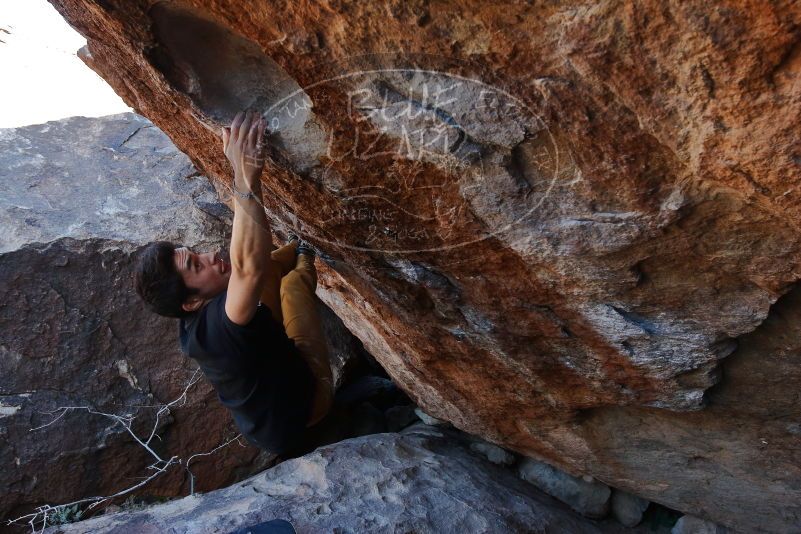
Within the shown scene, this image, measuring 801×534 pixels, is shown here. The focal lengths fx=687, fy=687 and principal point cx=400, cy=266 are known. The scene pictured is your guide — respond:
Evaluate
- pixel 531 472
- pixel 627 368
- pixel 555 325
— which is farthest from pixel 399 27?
pixel 531 472

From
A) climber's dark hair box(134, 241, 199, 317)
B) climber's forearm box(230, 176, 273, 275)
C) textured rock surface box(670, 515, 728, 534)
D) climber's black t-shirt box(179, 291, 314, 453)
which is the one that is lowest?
textured rock surface box(670, 515, 728, 534)

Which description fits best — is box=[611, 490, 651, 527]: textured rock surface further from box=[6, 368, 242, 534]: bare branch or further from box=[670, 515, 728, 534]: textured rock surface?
box=[6, 368, 242, 534]: bare branch

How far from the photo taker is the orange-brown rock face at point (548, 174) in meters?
1.27

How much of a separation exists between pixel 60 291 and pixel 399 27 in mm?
2465

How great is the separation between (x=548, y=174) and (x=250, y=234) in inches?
34.1

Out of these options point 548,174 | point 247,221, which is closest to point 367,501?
point 247,221

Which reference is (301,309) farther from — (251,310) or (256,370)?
(251,310)

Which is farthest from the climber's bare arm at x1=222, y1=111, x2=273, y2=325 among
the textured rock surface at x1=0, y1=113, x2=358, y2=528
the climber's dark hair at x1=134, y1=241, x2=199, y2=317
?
the textured rock surface at x1=0, y1=113, x2=358, y2=528

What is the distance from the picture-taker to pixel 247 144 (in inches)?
72.9

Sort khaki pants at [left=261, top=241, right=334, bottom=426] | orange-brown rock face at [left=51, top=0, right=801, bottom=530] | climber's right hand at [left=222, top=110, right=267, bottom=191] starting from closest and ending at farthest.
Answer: orange-brown rock face at [left=51, top=0, right=801, bottom=530] < climber's right hand at [left=222, top=110, right=267, bottom=191] < khaki pants at [left=261, top=241, right=334, bottom=426]

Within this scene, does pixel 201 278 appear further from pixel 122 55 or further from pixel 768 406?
pixel 768 406

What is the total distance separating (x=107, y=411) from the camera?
3.23 meters

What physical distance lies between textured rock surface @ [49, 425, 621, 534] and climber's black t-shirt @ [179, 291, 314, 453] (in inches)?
6.2

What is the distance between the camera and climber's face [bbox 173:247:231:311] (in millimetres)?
2348
